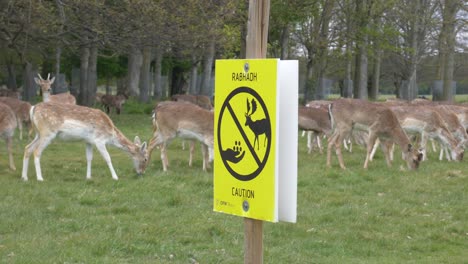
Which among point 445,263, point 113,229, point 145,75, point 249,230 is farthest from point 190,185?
point 145,75

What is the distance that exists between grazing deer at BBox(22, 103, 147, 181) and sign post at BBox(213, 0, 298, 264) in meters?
9.05

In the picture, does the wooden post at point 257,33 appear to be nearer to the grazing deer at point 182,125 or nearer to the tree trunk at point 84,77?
the grazing deer at point 182,125

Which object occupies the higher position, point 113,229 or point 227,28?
point 227,28

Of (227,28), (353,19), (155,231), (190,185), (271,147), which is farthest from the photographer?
(353,19)

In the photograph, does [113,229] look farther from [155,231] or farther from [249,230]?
[249,230]

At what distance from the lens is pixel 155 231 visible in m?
8.59

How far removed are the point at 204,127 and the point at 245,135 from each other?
10.9 metres

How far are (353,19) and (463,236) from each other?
28.0 meters

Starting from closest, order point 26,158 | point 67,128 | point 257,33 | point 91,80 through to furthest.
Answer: point 257,33 < point 26,158 < point 67,128 < point 91,80

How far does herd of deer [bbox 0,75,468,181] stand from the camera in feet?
42.5

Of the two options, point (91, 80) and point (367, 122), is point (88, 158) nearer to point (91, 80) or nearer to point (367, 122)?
point (367, 122)

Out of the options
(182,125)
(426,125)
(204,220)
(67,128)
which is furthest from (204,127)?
(426,125)

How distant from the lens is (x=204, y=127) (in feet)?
48.3

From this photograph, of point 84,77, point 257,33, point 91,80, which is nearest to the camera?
point 257,33
